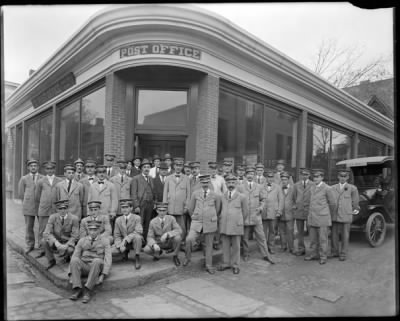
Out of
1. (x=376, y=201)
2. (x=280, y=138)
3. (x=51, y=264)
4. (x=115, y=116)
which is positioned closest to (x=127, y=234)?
(x=51, y=264)

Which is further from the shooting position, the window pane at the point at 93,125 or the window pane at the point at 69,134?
the window pane at the point at 69,134

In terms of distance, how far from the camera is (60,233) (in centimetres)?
480

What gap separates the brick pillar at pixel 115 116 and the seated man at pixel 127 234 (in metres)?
2.01

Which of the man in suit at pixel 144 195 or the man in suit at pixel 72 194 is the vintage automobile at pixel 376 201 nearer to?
the man in suit at pixel 144 195

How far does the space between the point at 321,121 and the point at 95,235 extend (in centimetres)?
934

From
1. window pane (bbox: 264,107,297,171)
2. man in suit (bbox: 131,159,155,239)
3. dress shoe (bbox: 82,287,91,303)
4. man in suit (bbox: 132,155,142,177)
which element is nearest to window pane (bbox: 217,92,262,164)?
window pane (bbox: 264,107,297,171)

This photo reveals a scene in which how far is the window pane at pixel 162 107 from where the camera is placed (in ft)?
22.2

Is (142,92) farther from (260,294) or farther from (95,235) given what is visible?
(260,294)

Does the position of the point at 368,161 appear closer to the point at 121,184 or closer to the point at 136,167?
the point at 136,167

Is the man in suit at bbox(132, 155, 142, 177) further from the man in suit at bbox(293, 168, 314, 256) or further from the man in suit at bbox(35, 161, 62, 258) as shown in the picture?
the man in suit at bbox(293, 168, 314, 256)

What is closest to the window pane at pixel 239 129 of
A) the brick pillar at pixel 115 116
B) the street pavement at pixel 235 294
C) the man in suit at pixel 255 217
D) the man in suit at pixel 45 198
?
the man in suit at pixel 255 217

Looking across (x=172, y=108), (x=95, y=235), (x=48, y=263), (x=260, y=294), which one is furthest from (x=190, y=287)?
(x=172, y=108)

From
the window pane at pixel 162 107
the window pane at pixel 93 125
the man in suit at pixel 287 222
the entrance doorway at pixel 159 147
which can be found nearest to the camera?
the man in suit at pixel 287 222

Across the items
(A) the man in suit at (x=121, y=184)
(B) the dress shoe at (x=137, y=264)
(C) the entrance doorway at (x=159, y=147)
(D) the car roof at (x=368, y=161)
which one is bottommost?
(B) the dress shoe at (x=137, y=264)
